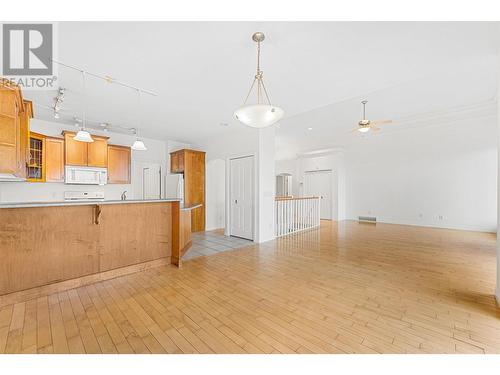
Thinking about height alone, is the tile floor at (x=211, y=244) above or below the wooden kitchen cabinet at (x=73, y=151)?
below

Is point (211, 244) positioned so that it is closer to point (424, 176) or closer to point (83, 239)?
point (83, 239)

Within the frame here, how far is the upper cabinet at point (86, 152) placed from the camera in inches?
182

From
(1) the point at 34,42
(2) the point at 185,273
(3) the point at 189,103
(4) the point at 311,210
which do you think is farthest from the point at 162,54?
(4) the point at 311,210

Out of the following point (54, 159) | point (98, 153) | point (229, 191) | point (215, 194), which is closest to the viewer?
point (54, 159)

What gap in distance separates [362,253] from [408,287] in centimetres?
149

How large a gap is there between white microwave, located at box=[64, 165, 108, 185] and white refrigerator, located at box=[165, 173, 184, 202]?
1691 millimetres

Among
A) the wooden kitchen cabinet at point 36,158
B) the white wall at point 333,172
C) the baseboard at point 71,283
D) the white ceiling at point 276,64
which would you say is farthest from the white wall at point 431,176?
the wooden kitchen cabinet at point 36,158

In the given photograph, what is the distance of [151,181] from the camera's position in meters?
6.50

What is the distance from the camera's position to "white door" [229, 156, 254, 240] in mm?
5379

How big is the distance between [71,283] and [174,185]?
3.87m

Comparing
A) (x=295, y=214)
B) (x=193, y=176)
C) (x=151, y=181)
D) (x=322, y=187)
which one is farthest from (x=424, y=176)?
(x=151, y=181)

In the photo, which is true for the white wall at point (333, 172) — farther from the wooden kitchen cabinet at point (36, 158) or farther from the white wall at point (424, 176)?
the wooden kitchen cabinet at point (36, 158)

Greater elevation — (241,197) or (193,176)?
(193,176)

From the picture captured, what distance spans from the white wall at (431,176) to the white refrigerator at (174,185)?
6766 mm
